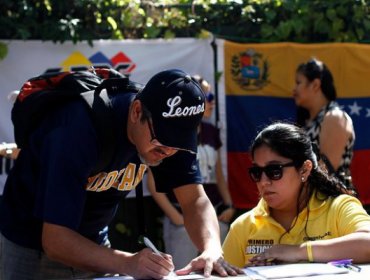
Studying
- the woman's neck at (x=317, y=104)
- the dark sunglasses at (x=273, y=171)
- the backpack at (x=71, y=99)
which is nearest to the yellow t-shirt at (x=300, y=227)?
the dark sunglasses at (x=273, y=171)

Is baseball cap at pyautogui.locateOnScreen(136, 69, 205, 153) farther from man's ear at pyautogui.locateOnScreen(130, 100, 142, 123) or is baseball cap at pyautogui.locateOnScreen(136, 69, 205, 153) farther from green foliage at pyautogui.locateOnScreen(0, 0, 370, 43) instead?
green foliage at pyautogui.locateOnScreen(0, 0, 370, 43)

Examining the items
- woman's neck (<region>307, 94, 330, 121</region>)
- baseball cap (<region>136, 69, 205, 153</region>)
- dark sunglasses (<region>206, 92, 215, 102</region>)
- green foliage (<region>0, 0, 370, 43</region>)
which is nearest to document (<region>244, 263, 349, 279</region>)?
baseball cap (<region>136, 69, 205, 153</region>)

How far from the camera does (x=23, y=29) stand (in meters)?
5.55

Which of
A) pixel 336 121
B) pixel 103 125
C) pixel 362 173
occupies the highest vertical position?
pixel 103 125

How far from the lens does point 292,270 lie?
237cm

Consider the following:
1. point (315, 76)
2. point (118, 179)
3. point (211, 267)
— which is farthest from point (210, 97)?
point (211, 267)

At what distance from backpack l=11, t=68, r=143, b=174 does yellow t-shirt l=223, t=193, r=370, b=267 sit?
2.40 ft

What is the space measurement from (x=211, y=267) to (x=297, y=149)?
33.5 inches

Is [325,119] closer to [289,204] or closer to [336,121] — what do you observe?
[336,121]

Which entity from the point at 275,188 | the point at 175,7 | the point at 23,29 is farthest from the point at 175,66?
the point at 275,188

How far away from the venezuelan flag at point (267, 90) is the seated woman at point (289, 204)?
2.91 m

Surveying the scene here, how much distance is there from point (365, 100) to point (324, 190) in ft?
10.9

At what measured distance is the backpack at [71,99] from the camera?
2529 millimetres

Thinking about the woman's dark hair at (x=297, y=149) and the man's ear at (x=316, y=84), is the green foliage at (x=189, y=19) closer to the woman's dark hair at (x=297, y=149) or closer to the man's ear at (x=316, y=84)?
the man's ear at (x=316, y=84)
